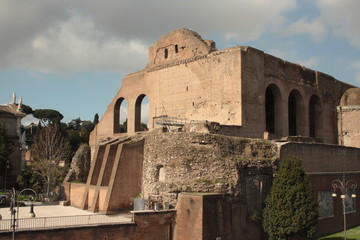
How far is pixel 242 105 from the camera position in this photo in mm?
21094

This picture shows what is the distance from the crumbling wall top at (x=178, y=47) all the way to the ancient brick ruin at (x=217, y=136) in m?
0.07

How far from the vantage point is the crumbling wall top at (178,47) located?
80.0 ft

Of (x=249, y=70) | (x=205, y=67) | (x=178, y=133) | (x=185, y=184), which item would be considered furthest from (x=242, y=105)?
(x=185, y=184)

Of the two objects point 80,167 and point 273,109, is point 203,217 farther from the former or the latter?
point 273,109

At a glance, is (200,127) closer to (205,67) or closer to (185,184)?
(185,184)

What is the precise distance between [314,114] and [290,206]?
47.1 ft

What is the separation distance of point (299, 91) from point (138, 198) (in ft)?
45.6

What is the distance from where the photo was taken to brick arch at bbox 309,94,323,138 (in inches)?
1117

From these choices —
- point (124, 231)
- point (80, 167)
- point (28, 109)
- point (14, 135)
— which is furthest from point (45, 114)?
point (124, 231)

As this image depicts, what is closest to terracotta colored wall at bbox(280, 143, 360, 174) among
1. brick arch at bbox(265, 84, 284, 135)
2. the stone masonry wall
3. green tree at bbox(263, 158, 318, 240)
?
the stone masonry wall

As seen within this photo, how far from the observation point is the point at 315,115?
28.7 metres

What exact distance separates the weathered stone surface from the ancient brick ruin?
2.55 m

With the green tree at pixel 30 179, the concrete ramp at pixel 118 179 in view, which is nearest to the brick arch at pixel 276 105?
the concrete ramp at pixel 118 179

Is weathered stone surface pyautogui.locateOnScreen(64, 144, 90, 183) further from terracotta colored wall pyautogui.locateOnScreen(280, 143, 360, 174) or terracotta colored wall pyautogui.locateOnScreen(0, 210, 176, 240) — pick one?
terracotta colored wall pyautogui.locateOnScreen(280, 143, 360, 174)
